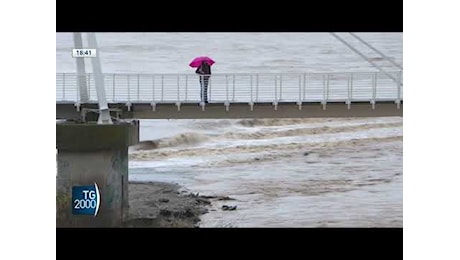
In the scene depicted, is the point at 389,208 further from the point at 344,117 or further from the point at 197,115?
the point at 197,115

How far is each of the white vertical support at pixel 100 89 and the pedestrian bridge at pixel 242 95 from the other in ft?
0.22

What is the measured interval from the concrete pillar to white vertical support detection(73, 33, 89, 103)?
714mm

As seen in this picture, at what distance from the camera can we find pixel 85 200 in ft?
50.9

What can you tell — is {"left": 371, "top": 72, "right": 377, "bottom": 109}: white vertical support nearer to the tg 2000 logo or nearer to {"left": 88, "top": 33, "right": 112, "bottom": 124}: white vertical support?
{"left": 88, "top": 33, "right": 112, "bottom": 124}: white vertical support

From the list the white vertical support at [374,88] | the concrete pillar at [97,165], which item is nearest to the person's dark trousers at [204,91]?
the concrete pillar at [97,165]

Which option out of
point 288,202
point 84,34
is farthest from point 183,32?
point 288,202

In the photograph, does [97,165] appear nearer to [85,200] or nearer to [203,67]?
[85,200]

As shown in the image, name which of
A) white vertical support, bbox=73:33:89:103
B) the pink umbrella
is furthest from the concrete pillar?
the pink umbrella

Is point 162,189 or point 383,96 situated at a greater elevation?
point 383,96

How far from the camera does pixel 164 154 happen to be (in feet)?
54.3

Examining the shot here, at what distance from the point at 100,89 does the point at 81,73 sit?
0.38m

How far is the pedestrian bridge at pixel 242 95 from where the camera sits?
16.6 m

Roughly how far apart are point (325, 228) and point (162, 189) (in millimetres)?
2082
